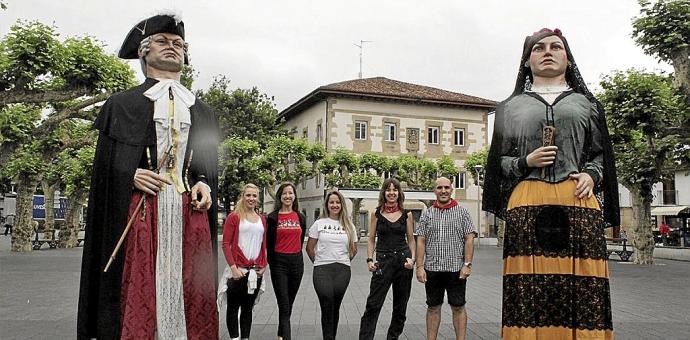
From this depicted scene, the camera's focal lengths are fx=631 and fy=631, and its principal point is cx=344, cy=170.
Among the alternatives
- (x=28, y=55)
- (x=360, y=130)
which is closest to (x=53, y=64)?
(x=28, y=55)

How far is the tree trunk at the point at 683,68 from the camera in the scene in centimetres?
1617

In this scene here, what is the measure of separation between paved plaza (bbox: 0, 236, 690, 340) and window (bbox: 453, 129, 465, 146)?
28443 millimetres

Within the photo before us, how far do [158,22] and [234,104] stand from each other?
45.8 m

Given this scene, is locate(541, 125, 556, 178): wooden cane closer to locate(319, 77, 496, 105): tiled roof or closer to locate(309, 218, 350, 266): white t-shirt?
locate(309, 218, 350, 266): white t-shirt

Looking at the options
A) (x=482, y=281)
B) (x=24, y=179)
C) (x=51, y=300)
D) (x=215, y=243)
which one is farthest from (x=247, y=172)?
(x=215, y=243)

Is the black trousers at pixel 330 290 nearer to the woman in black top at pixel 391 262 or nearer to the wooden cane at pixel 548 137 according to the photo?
the woman in black top at pixel 391 262

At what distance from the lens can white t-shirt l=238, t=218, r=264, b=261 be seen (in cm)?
703

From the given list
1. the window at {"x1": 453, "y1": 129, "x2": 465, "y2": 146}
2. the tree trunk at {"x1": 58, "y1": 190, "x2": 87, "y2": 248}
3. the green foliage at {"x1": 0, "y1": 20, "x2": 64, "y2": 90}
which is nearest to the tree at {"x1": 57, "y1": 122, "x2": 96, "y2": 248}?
the tree trunk at {"x1": 58, "y1": 190, "x2": 87, "y2": 248}

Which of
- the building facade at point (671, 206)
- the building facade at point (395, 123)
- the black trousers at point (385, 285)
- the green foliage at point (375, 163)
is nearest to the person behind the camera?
the black trousers at point (385, 285)

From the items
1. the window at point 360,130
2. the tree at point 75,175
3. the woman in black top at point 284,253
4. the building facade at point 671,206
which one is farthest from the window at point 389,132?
the woman in black top at point 284,253

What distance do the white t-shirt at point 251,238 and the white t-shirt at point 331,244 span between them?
635 millimetres

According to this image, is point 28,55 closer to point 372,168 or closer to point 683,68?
point 683,68

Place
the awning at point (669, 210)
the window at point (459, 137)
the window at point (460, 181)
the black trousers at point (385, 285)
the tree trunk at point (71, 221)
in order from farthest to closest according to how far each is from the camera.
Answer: the window at point (459, 137)
the window at point (460, 181)
the awning at point (669, 210)
the tree trunk at point (71, 221)
the black trousers at point (385, 285)

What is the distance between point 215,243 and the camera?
373 centimetres
